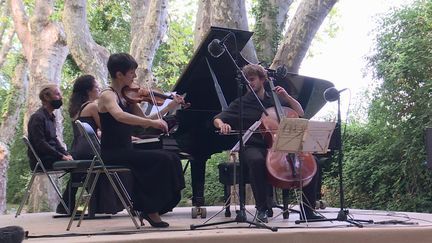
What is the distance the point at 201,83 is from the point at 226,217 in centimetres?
125

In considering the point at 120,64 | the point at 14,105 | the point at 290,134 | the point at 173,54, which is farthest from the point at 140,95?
the point at 14,105

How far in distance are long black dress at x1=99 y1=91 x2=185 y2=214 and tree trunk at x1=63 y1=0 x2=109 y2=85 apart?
18.6 feet

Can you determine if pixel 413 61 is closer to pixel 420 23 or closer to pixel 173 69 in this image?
pixel 420 23

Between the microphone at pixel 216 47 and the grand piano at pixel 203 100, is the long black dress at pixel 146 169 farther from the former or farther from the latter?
the grand piano at pixel 203 100

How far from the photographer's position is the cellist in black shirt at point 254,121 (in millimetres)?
4312

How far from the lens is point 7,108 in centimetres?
1439

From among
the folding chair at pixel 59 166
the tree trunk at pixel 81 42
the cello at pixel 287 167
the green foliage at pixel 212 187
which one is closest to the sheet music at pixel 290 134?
the cello at pixel 287 167

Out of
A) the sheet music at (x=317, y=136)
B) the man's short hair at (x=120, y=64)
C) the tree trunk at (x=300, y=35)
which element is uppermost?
the tree trunk at (x=300, y=35)

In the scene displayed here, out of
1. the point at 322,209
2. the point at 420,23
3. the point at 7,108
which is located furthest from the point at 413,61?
the point at 7,108

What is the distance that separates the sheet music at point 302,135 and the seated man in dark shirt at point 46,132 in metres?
2.25

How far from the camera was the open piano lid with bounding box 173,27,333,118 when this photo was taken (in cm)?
496

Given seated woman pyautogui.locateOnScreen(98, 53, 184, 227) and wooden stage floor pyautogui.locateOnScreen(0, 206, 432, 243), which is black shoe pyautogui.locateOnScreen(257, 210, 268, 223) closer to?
wooden stage floor pyautogui.locateOnScreen(0, 206, 432, 243)

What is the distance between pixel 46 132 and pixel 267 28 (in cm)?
432

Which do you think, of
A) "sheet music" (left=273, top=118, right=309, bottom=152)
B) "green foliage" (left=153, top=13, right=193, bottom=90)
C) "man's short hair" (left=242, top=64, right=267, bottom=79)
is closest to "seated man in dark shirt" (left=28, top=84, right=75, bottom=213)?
"man's short hair" (left=242, top=64, right=267, bottom=79)
